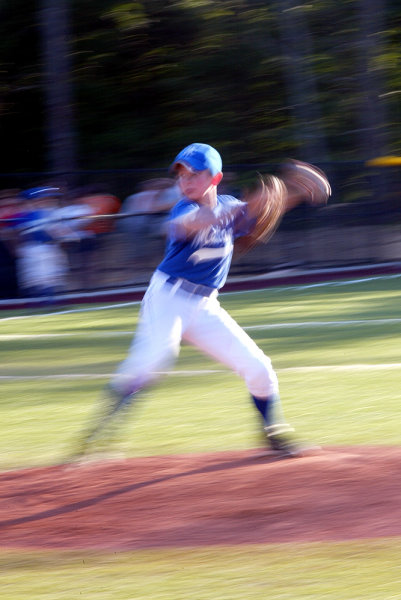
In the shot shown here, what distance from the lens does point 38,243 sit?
1575 cm

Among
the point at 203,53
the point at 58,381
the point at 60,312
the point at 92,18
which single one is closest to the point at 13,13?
the point at 92,18

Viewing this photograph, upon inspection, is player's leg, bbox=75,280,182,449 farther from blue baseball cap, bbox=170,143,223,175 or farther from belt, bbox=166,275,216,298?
blue baseball cap, bbox=170,143,223,175

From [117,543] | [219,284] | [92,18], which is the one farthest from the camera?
[92,18]

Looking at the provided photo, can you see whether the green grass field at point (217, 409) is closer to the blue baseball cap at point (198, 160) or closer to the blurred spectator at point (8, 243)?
the blurred spectator at point (8, 243)

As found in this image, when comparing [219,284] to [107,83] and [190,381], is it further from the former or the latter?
[107,83]

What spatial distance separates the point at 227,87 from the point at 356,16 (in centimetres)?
467

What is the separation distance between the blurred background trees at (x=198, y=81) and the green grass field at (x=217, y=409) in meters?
15.7

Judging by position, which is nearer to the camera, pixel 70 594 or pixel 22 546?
pixel 70 594

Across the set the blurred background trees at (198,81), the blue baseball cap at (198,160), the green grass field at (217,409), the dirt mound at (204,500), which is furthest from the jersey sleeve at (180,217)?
the blurred background trees at (198,81)

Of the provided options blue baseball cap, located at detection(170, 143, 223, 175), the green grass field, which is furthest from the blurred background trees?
blue baseball cap, located at detection(170, 143, 223, 175)

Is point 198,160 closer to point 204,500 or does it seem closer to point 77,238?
point 204,500

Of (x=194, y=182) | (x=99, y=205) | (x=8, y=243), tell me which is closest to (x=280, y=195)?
(x=194, y=182)

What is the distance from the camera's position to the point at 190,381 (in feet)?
28.3

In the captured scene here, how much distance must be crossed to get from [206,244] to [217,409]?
7.96 feet
